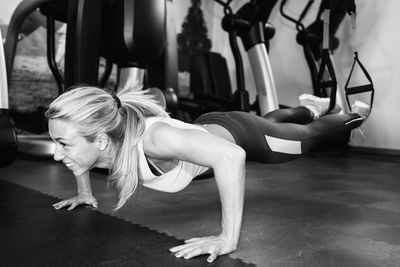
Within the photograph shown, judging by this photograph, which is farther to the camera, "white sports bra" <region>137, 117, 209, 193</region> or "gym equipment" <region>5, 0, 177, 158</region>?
"gym equipment" <region>5, 0, 177, 158</region>

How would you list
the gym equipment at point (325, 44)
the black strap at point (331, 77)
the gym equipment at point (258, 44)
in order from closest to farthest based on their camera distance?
the black strap at point (331, 77), the gym equipment at point (325, 44), the gym equipment at point (258, 44)

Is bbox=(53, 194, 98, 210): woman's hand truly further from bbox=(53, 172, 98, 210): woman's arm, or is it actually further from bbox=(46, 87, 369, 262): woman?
bbox=(46, 87, 369, 262): woman

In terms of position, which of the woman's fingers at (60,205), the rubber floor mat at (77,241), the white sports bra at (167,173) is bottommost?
the woman's fingers at (60,205)

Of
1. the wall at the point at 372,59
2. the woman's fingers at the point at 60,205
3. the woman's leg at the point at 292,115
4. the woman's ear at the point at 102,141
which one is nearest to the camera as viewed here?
the woman's ear at the point at 102,141

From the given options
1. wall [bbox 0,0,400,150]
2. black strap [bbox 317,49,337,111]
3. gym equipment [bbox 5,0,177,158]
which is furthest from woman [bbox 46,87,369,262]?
wall [bbox 0,0,400,150]

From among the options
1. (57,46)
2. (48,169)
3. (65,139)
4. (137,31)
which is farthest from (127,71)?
(57,46)

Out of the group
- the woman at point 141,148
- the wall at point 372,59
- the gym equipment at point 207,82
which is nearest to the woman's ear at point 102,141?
the woman at point 141,148

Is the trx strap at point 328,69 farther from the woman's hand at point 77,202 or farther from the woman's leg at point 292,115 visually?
the woman's hand at point 77,202

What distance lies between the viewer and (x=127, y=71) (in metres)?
2.41

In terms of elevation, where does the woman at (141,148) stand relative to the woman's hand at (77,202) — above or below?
above

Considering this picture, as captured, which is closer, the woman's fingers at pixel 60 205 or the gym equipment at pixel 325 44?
the woman's fingers at pixel 60 205

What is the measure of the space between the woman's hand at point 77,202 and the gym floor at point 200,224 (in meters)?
0.03

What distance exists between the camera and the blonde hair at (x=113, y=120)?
99cm

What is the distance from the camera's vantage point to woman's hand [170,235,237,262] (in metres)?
0.96
